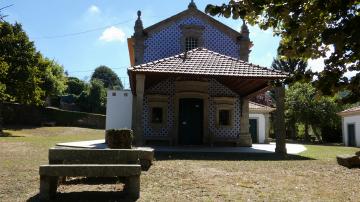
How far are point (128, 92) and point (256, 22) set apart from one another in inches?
628

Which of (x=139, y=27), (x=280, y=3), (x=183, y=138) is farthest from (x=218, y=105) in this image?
(x=280, y=3)

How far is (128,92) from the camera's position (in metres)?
19.9

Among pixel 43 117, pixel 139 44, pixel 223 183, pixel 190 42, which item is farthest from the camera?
pixel 43 117

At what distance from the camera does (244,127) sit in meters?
19.4

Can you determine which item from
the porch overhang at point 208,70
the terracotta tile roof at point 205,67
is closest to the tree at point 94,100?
the porch overhang at point 208,70

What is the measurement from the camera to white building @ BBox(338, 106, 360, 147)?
1224 inches

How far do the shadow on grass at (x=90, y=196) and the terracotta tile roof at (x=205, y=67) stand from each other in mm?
7891

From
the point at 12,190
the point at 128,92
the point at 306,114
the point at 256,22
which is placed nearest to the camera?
the point at 256,22

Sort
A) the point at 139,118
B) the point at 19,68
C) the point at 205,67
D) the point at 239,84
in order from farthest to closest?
the point at 19,68, the point at 239,84, the point at 205,67, the point at 139,118

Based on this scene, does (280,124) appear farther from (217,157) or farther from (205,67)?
(205,67)

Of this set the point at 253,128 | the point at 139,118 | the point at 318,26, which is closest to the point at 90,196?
the point at 318,26

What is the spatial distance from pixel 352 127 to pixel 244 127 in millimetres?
17210

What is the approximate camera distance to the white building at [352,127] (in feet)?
102

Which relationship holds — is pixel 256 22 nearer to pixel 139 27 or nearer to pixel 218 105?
pixel 218 105
